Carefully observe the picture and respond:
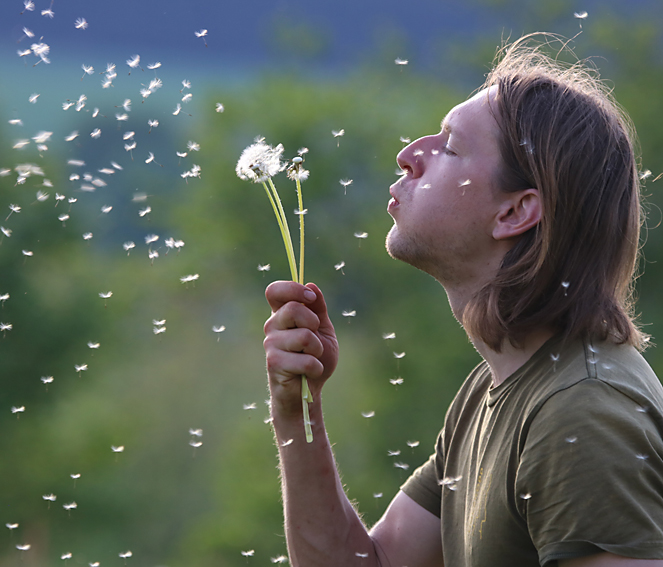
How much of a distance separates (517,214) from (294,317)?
1.03 meters

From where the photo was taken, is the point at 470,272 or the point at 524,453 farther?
the point at 470,272

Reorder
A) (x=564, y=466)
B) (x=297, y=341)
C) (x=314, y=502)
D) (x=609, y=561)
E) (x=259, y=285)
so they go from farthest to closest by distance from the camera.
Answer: (x=259, y=285), (x=314, y=502), (x=297, y=341), (x=564, y=466), (x=609, y=561)

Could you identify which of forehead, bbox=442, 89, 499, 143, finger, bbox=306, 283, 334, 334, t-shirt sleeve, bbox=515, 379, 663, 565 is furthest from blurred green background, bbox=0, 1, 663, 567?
t-shirt sleeve, bbox=515, 379, 663, 565

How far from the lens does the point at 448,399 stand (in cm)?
2322

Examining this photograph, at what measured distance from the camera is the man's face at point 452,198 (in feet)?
8.89

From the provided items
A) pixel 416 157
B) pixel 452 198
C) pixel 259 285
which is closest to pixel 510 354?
pixel 452 198

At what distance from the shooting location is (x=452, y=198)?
8.91 ft

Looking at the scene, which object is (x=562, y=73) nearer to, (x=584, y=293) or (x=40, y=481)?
(x=584, y=293)

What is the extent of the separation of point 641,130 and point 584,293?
996 inches

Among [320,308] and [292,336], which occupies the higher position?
[320,308]

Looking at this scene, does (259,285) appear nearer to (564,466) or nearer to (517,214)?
(517,214)

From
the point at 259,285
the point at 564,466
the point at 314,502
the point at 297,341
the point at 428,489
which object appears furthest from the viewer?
the point at 259,285


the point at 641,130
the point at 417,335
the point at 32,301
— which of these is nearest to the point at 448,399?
the point at 417,335

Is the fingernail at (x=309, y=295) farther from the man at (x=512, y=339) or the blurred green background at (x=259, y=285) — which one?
the blurred green background at (x=259, y=285)
